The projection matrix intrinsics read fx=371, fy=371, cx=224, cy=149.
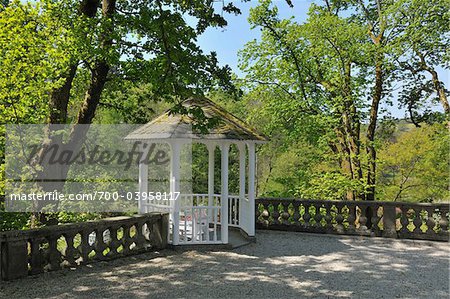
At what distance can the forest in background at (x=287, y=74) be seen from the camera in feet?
24.8

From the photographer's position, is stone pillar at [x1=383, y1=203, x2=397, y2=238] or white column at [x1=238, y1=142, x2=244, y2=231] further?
white column at [x1=238, y1=142, x2=244, y2=231]

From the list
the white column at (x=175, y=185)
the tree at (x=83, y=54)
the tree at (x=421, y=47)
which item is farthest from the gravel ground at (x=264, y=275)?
the tree at (x=421, y=47)

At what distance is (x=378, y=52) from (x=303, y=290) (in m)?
9.37

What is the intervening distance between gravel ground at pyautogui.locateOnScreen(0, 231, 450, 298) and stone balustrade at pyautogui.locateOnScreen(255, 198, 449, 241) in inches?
19.4

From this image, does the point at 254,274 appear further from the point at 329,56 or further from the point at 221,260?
the point at 329,56

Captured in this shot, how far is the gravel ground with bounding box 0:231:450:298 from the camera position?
5.20 m

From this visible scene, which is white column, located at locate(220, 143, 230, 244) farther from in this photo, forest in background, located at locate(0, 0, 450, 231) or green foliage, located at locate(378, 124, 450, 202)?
green foliage, located at locate(378, 124, 450, 202)

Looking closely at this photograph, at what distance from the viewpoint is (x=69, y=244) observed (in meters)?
6.18

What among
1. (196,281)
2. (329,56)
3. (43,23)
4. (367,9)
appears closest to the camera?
(196,281)

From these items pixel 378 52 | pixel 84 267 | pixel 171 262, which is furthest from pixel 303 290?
pixel 378 52

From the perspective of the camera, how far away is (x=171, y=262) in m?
6.94

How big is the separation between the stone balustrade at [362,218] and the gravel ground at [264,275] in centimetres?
49

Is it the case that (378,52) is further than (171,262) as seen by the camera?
Yes

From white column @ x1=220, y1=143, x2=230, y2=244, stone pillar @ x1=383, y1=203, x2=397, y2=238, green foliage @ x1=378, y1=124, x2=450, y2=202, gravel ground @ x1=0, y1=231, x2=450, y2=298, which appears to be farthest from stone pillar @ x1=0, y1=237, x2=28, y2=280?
green foliage @ x1=378, y1=124, x2=450, y2=202
